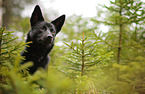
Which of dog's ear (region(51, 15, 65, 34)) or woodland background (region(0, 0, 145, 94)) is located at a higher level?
dog's ear (region(51, 15, 65, 34))

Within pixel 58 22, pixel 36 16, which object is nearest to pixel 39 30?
pixel 36 16

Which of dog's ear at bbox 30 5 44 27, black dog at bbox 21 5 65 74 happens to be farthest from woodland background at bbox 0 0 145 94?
dog's ear at bbox 30 5 44 27

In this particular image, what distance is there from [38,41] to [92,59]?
3.36 ft

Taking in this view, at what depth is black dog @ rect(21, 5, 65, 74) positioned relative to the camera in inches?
75.9

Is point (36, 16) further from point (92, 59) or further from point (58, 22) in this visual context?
point (92, 59)

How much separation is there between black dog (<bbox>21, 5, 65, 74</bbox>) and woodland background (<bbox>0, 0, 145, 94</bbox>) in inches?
9.2

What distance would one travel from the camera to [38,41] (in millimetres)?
1926

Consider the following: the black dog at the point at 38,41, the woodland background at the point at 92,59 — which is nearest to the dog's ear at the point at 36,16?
the black dog at the point at 38,41

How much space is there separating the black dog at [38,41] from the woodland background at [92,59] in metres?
0.23

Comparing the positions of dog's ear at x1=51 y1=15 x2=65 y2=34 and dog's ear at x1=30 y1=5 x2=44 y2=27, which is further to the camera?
dog's ear at x1=51 y1=15 x2=65 y2=34

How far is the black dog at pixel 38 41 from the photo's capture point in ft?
6.32

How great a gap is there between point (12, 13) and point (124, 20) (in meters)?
8.91

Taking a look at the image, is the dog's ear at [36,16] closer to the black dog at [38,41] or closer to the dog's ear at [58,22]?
the black dog at [38,41]

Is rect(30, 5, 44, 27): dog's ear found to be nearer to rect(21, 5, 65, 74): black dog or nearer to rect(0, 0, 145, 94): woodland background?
rect(21, 5, 65, 74): black dog
